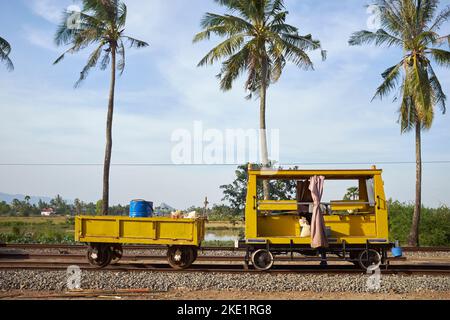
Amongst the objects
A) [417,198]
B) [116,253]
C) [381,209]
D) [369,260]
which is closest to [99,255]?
[116,253]

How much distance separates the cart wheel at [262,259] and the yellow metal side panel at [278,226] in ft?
1.72

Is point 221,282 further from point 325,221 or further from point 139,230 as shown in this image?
point 325,221

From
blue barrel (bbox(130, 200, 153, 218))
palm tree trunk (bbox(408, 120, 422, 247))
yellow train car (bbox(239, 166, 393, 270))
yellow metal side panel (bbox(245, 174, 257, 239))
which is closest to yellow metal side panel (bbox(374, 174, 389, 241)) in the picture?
yellow train car (bbox(239, 166, 393, 270))

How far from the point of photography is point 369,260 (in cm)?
1039

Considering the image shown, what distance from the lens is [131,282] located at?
8.84 m

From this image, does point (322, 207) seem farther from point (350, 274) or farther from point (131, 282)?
point (131, 282)

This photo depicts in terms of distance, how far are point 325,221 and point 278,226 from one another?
129cm

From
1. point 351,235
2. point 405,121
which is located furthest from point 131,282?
point 405,121

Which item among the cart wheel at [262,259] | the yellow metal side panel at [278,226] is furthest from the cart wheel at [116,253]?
the yellow metal side panel at [278,226]

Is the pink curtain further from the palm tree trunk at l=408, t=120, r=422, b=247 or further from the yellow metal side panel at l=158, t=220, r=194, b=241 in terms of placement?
the palm tree trunk at l=408, t=120, r=422, b=247

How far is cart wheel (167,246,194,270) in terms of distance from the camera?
10.8 meters

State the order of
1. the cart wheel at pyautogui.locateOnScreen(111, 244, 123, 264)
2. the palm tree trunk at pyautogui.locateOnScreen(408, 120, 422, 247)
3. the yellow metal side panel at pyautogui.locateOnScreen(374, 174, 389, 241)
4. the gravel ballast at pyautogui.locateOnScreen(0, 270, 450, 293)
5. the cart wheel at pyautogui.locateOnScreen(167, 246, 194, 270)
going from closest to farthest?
the gravel ballast at pyautogui.locateOnScreen(0, 270, 450, 293)
the yellow metal side panel at pyautogui.locateOnScreen(374, 174, 389, 241)
the cart wheel at pyautogui.locateOnScreen(167, 246, 194, 270)
the cart wheel at pyautogui.locateOnScreen(111, 244, 123, 264)
the palm tree trunk at pyautogui.locateOnScreen(408, 120, 422, 247)

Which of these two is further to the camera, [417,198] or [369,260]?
[417,198]
